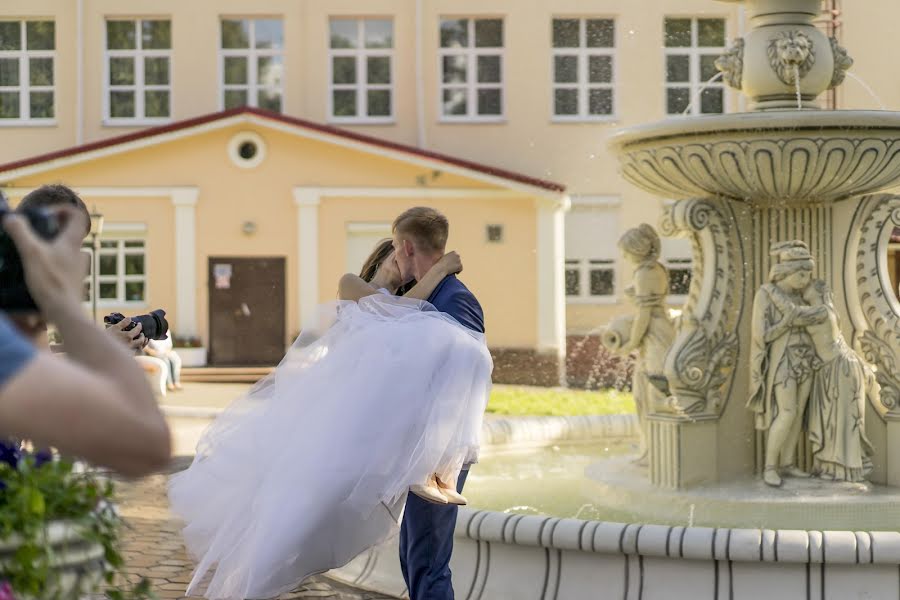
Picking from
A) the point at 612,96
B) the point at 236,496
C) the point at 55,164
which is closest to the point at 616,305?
the point at 612,96

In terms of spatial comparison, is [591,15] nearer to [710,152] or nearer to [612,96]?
[612,96]

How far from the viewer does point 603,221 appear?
2923 centimetres

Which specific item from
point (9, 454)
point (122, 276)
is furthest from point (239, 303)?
point (9, 454)

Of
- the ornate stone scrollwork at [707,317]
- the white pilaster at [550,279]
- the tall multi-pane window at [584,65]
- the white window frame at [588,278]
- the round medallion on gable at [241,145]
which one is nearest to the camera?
the ornate stone scrollwork at [707,317]

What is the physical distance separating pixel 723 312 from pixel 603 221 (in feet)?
71.0

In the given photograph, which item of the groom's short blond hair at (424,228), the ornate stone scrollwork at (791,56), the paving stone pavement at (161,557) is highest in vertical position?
the ornate stone scrollwork at (791,56)

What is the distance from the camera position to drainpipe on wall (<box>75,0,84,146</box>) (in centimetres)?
2916

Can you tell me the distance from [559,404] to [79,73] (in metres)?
17.0

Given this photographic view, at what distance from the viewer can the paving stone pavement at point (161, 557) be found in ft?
21.5

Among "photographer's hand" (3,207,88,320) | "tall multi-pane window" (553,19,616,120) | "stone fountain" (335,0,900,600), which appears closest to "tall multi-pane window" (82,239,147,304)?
"tall multi-pane window" (553,19,616,120)

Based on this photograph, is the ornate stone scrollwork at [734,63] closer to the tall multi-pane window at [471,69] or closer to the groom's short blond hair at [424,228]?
the groom's short blond hair at [424,228]

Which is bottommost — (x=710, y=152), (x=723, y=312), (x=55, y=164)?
(x=723, y=312)

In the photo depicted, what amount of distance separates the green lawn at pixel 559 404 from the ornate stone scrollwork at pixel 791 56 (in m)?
6.79

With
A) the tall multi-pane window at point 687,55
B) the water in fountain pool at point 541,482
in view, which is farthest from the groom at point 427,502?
the tall multi-pane window at point 687,55
